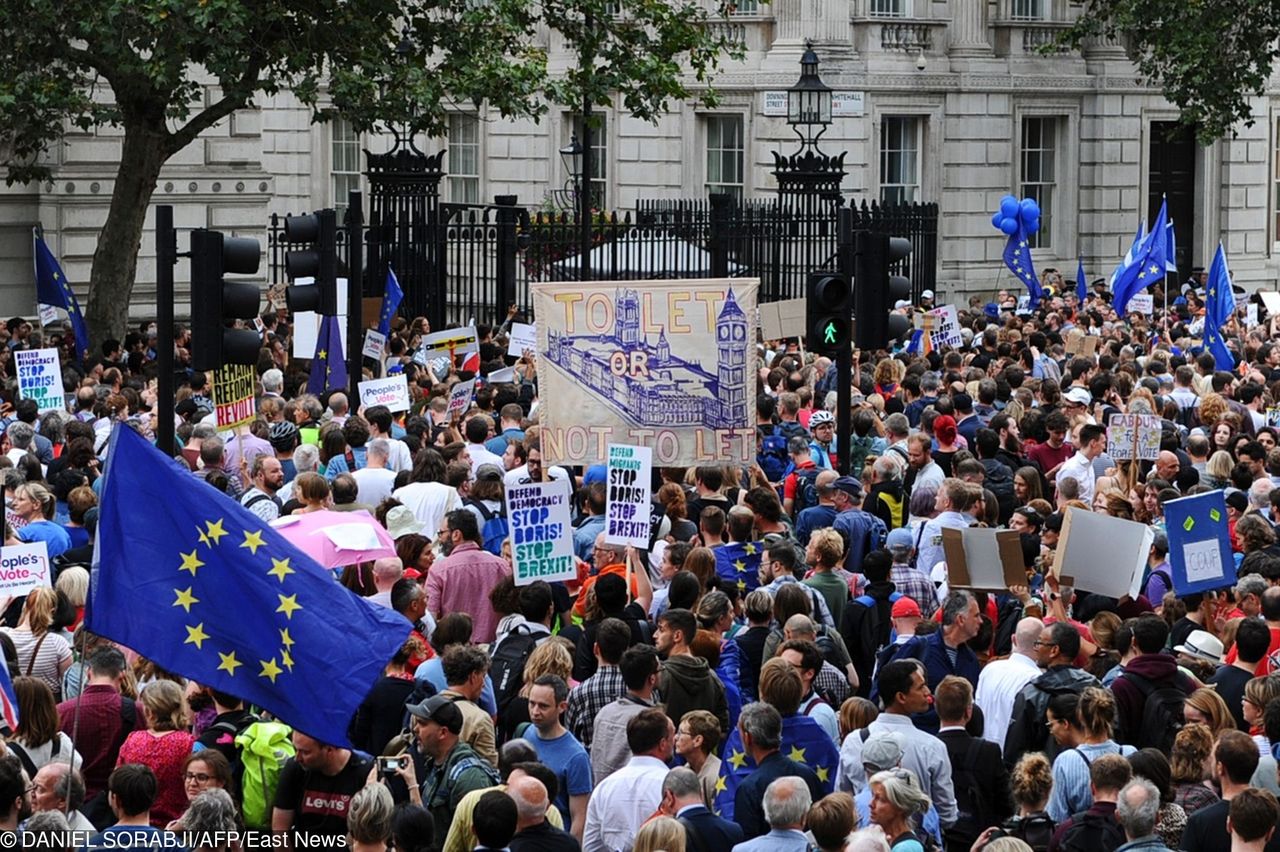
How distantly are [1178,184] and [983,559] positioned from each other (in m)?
32.2

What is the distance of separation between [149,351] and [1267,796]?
19.3 meters

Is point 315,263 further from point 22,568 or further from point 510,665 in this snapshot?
point 510,665

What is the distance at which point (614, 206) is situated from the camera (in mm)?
39469

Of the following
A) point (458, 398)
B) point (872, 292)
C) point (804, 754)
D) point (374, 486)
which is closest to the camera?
point (804, 754)

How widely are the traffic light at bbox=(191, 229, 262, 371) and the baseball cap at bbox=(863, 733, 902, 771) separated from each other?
16.6ft

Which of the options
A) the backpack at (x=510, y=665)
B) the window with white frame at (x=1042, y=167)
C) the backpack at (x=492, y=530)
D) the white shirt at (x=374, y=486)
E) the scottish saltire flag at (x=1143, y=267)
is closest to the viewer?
the backpack at (x=510, y=665)

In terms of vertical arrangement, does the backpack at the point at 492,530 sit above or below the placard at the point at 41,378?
below

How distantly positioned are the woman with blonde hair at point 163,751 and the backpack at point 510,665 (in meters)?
1.91

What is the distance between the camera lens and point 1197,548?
12320 millimetres

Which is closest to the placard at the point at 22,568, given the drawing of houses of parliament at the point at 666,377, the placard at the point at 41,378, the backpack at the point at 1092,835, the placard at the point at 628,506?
the placard at the point at 628,506

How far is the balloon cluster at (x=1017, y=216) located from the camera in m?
32.8

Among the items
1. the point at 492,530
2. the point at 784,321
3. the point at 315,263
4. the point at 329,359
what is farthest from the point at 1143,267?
the point at 492,530

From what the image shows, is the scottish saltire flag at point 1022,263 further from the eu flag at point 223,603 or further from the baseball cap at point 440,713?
the eu flag at point 223,603

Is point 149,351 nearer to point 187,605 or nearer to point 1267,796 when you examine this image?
point 187,605
